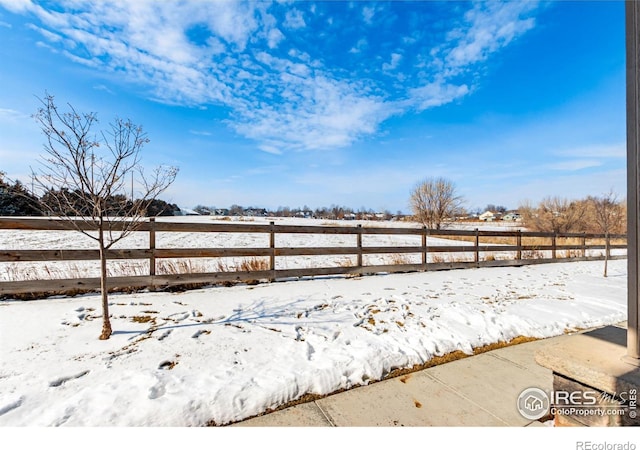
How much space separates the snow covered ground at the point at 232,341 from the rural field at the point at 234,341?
1 cm

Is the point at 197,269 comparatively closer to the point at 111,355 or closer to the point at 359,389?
the point at 111,355

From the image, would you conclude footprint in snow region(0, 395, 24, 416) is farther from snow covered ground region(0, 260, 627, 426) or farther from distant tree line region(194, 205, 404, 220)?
distant tree line region(194, 205, 404, 220)

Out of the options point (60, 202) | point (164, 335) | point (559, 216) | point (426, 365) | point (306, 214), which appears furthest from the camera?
point (306, 214)

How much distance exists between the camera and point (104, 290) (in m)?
3.08

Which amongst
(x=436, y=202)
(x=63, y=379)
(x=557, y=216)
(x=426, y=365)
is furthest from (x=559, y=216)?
(x=63, y=379)

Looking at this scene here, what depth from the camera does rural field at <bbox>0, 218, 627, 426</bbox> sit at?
2006mm

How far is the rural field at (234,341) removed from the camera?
79.0 inches

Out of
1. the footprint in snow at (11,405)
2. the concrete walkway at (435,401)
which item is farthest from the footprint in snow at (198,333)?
the concrete walkway at (435,401)

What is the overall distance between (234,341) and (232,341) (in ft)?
0.07

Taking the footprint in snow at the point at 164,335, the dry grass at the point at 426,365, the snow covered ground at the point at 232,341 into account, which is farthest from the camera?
the footprint in snow at the point at 164,335

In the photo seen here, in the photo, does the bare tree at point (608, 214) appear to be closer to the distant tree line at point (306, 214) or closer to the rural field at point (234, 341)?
the rural field at point (234, 341)

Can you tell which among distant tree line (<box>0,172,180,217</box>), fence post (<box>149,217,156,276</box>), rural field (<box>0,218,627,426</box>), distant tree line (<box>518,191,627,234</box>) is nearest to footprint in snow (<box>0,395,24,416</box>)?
rural field (<box>0,218,627,426</box>)

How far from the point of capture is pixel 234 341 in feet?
9.61

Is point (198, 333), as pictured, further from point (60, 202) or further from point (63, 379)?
point (60, 202)
